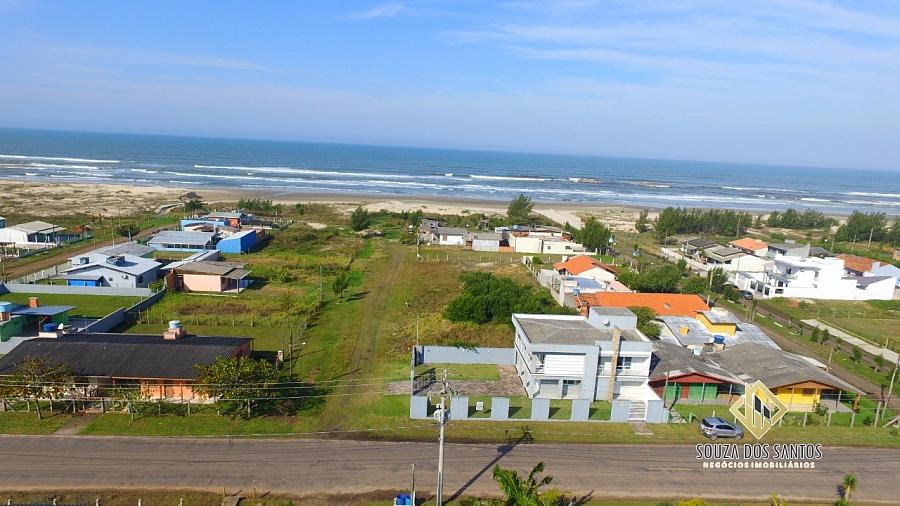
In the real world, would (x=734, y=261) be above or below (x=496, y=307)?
above

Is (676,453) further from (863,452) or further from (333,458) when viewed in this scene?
(333,458)

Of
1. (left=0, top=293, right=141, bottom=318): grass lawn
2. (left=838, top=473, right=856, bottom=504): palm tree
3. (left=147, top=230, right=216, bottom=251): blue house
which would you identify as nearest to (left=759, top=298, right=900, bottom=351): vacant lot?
(left=838, top=473, right=856, bottom=504): palm tree

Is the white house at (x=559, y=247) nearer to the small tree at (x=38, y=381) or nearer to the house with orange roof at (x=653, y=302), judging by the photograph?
the house with orange roof at (x=653, y=302)

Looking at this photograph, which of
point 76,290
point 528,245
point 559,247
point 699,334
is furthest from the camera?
point 559,247

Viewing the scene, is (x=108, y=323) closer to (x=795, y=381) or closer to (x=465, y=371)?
(x=465, y=371)

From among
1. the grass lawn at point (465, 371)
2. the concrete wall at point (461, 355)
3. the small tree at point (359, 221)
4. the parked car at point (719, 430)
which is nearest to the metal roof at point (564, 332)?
the concrete wall at point (461, 355)

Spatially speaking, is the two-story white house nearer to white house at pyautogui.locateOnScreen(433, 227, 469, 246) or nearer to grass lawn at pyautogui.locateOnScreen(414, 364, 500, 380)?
grass lawn at pyautogui.locateOnScreen(414, 364, 500, 380)

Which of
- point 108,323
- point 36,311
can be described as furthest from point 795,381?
point 36,311

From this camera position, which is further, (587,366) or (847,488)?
(587,366)
